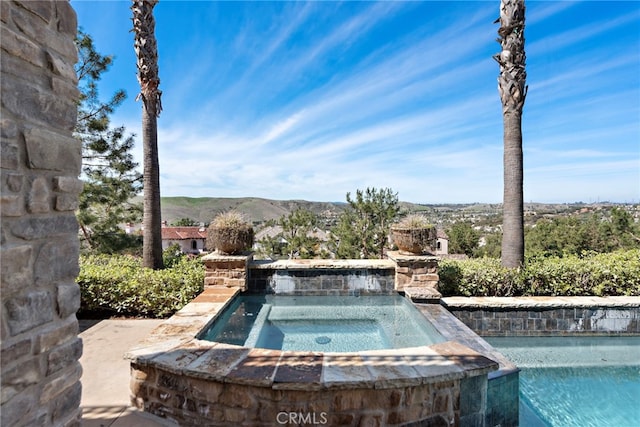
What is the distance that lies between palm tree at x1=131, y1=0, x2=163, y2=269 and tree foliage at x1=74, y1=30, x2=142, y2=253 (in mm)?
2525

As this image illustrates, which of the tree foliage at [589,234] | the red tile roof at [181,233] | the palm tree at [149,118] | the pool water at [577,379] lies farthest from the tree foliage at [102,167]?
the red tile roof at [181,233]

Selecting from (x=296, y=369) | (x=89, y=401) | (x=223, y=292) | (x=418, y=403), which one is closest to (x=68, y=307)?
(x=296, y=369)

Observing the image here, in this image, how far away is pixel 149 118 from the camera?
6.76m

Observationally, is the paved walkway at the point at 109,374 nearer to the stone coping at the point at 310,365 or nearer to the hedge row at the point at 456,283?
the hedge row at the point at 456,283

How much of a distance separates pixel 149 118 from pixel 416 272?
6.37 m

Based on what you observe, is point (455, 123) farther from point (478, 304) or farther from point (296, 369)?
point (296, 369)

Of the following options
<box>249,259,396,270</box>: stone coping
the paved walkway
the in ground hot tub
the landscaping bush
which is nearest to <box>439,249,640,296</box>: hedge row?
<box>249,259,396,270</box>: stone coping

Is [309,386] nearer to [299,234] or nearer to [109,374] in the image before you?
[109,374]

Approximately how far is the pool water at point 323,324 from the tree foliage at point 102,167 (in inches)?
226

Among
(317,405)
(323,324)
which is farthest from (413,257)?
(317,405)

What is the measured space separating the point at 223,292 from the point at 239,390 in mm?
2941

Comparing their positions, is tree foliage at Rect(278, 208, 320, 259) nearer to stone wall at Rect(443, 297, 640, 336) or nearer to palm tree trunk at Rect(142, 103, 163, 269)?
palm tree trunk at Rect(142, 103, 163, 269)

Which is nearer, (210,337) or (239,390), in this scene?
(239,390)

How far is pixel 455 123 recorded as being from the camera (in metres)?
13.0
